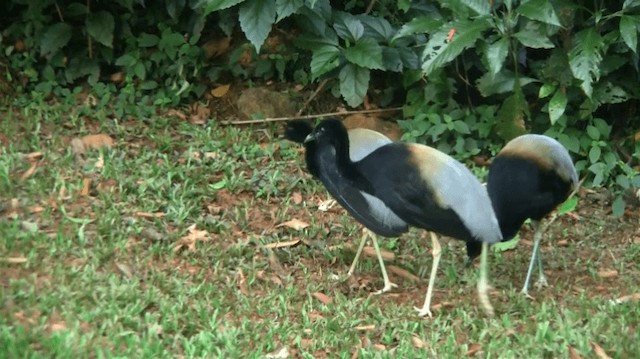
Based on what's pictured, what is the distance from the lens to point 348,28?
6574 millimetres

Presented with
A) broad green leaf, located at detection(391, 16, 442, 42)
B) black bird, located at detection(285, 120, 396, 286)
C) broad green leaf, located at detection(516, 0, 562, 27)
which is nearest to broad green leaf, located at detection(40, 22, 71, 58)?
broad green leaf, located at detection(391, 16, 442, 42)

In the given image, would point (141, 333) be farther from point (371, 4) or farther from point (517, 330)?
point (371, 4)

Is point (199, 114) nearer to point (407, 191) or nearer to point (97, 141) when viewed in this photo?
point (97, 141)

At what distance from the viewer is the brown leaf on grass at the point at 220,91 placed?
7.18 metres

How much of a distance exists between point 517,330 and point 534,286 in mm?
572

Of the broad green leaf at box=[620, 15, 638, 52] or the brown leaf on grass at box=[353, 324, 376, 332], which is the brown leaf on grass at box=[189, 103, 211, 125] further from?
the broad green leaf at box=[620, 15, 638, 52]

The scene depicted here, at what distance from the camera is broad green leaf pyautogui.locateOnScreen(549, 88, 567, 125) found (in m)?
6.15

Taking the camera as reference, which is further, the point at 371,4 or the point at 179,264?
the point at 371,4

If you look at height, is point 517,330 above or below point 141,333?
below

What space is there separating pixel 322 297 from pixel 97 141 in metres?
2.21

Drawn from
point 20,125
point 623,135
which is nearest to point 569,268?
point 623,135

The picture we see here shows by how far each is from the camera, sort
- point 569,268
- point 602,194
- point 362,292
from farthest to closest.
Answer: point 602,194 → point 569,268 → point 362,292

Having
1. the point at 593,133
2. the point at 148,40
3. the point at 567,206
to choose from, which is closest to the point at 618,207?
the point at 567,206

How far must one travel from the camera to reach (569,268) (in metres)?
5.45
